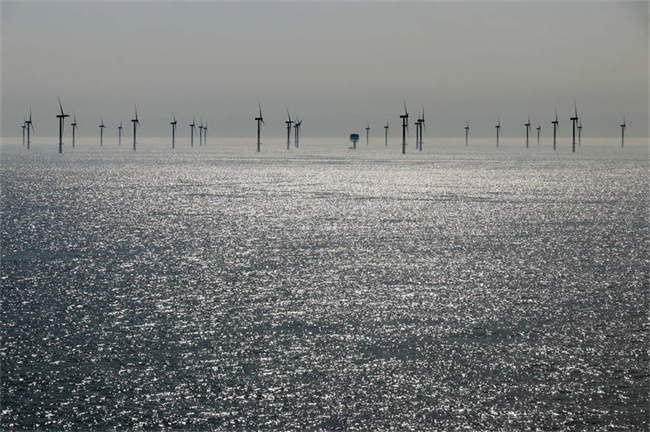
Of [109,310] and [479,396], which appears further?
[109,310]

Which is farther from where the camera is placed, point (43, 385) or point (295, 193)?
point (295, 193)

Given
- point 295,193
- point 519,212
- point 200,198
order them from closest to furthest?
point 519,212 → point 200,198 → point 295,193

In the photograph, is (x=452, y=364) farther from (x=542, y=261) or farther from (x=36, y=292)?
(x=542, y=261)

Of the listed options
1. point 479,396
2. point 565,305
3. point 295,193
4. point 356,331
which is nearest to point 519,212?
point 295,193

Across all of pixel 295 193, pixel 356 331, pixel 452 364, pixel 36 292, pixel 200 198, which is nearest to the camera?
pixel 452 364

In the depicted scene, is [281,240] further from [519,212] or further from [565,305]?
[519,212]

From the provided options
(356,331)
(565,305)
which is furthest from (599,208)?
(356,331)
